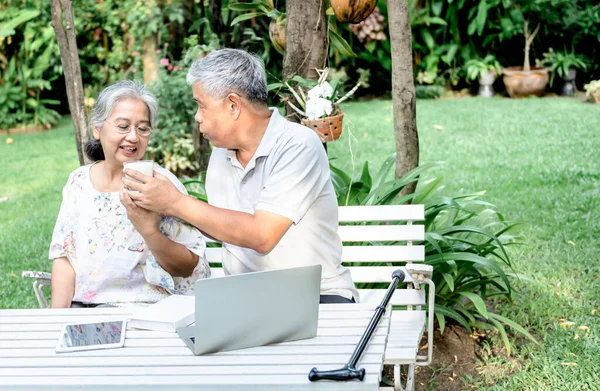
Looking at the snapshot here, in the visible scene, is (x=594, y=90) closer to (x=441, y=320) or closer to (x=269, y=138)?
(x=441, y=320)

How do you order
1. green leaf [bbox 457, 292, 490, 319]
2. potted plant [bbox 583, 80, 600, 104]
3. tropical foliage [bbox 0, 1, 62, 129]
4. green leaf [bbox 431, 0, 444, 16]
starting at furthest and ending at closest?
green leaf [bbox 431, 0, 444, 16] < tropical foliage [bbox 0, 1, 62, 129] < potted plant [bbox 583, 80, 600, 104] < green leaf [bbox 457, 292, 490, 319]

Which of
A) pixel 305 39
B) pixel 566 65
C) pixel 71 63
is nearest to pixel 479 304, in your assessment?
pixel 305 39

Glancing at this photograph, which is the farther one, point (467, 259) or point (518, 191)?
point (518, 191)

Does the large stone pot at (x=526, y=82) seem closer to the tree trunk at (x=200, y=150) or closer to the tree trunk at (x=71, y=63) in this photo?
the tree trunk at (x=200, y=150)

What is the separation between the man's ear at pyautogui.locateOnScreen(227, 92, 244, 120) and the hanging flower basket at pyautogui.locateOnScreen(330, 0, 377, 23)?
1.54m

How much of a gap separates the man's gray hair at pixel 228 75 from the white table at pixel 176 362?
789 millimetres

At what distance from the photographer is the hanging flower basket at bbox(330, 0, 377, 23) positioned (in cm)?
402

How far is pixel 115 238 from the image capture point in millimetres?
2885

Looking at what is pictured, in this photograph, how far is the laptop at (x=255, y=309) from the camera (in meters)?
1.86

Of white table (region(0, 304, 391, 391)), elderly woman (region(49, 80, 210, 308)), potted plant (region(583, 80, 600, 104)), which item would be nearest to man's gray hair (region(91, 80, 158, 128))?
elderly woman (region(49, 80, 210, 308))

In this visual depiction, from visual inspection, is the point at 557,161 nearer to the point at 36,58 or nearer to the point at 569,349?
the point at 569,349

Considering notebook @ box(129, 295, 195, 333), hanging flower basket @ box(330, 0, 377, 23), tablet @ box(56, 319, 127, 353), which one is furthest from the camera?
hanging flower basket @ box(330, 0, 377, 23)

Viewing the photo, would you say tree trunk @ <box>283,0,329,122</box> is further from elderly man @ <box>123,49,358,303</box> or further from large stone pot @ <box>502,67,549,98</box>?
large stone pot @ <box>502,67,549,98</box>

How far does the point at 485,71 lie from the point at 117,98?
8.86m
